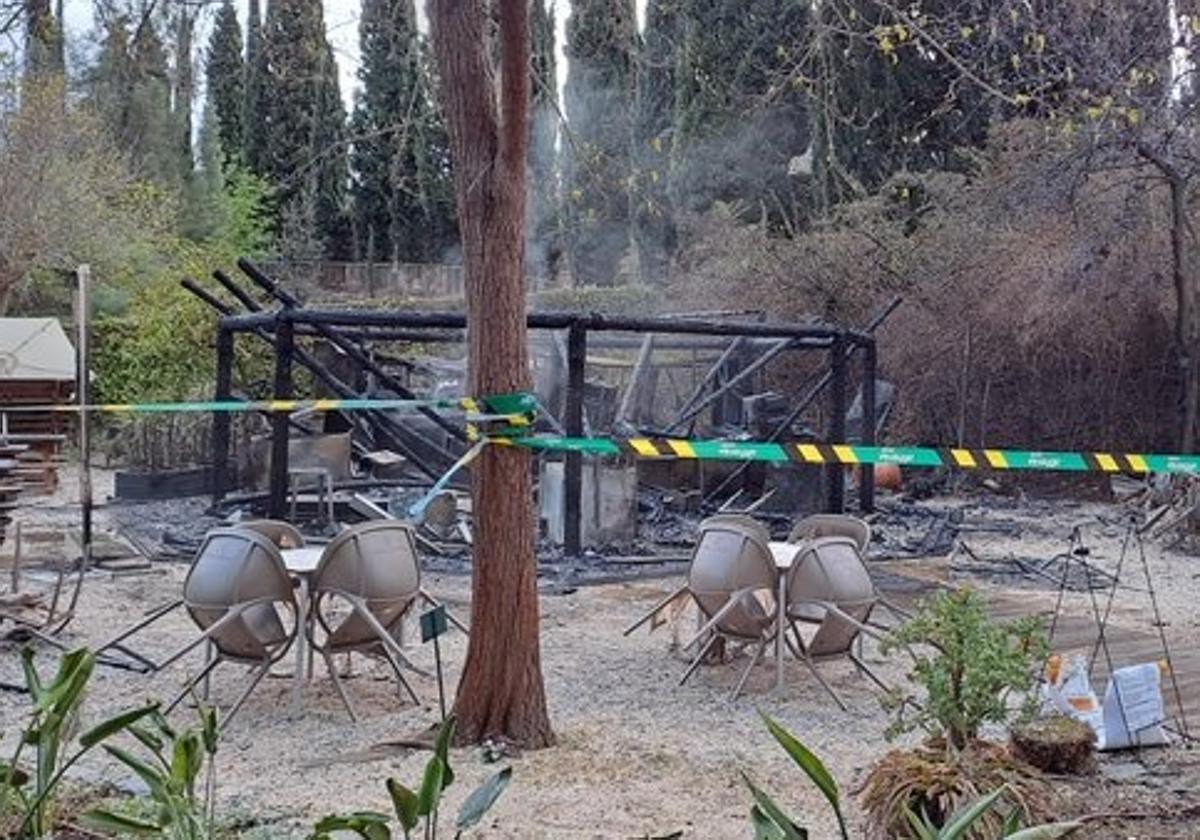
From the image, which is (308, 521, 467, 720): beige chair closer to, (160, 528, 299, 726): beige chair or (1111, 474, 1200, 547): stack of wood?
(160, 528, 299, 726): beige chair

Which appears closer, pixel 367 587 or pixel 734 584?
pixel 367 587

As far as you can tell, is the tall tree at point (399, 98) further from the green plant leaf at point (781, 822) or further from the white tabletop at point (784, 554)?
the green plant leaf at point (781, 822)

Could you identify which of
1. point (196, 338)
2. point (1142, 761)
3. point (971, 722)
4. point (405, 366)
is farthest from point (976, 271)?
point (971, 722)

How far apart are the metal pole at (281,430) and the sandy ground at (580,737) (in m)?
1.90

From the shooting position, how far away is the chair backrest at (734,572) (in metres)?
5.88

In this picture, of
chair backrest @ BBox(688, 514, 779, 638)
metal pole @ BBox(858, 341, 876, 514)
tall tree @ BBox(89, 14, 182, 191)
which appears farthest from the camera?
tall tree @ BBox(89, 14, 182, 191)

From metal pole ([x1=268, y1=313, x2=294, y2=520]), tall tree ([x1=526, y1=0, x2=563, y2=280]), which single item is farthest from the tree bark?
metal pole ([x1=268, y1=313, x2=294, y2=520])

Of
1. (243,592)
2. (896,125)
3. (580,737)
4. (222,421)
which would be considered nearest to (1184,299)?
(896,125)

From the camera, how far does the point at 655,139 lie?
6773mm

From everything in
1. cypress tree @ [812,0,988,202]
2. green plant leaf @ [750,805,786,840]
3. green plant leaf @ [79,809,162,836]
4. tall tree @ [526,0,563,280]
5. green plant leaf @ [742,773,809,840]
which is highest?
cypress tree @ [812,0,988,202]

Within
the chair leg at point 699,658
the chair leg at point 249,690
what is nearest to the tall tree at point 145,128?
the chair leg at point 249,690

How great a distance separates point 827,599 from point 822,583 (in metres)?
0.07

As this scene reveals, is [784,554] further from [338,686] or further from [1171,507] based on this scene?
[1171,507]

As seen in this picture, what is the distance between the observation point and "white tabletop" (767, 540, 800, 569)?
5930mm
